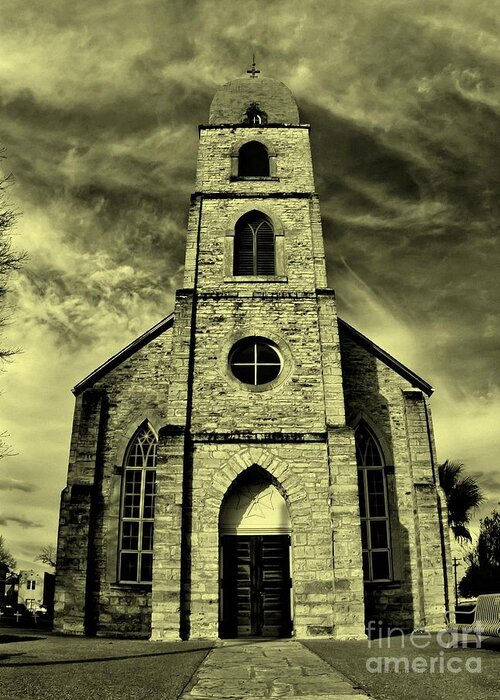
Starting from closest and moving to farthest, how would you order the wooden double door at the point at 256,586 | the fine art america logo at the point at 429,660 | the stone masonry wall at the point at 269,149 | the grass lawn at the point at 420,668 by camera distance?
the grass lawn at the point at 420,668 < the fine art america logo at the point at 429,660 < the wooden double door at the point at 256,586 < the stone masonry wall at the point at 269,149

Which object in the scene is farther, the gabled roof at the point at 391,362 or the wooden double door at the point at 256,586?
the gabled roof at the point at 391,362

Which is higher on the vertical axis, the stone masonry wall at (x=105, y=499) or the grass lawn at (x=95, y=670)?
the stone masonry wall at (x=105, y=499)

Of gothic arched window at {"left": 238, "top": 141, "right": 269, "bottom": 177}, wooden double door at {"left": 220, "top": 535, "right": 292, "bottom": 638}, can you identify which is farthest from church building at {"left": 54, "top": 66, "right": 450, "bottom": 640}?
gothic arched window at {"left": 238, "top": 141, "right": 269, "bottom": 177}

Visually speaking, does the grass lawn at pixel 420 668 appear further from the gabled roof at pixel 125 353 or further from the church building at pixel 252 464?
the gabled roof at pixel 125 353

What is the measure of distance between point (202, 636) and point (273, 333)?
765 centimetres

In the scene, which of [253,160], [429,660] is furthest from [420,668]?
[253,160]

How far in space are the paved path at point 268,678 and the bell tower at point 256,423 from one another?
324 centimetres

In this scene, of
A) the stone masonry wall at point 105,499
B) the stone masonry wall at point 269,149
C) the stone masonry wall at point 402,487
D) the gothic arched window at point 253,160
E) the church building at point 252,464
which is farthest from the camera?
the gothic arched window at point 253,160

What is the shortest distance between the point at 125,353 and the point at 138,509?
4.60m

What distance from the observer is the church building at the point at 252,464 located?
13.8 m

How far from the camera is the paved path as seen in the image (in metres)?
5.87

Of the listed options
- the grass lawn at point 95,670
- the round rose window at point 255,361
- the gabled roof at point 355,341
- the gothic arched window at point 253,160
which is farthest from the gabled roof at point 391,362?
the grass lawn at point 95,670

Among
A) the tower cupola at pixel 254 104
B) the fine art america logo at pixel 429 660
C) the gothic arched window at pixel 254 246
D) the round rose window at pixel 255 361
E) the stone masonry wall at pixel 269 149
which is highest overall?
the tower cupola at pixel 254 104

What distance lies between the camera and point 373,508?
16.5 metres
